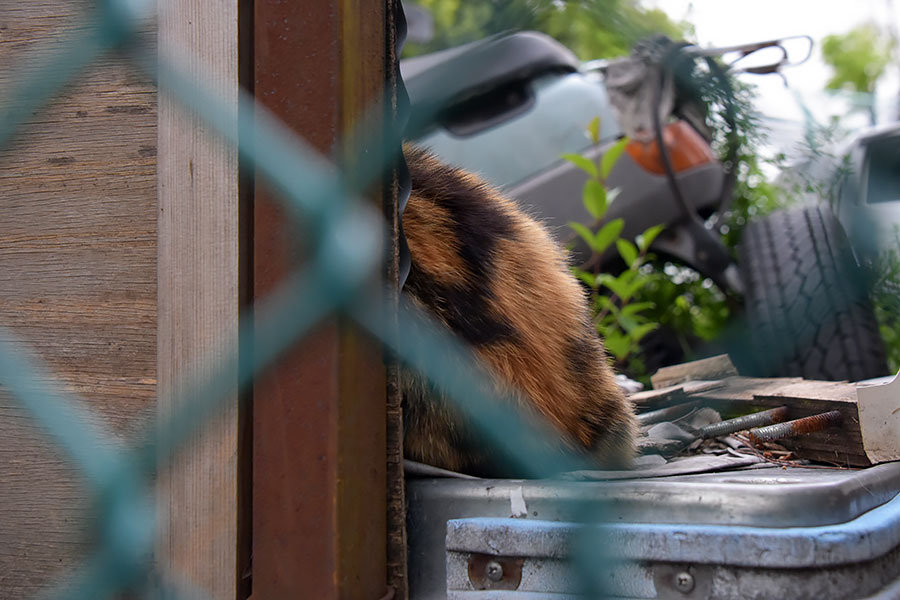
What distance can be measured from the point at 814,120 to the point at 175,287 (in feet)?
7.08

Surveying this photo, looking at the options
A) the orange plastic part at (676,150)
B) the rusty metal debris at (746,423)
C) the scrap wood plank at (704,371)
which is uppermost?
the orange plastic part at (676,150)

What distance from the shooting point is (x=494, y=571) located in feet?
2.84

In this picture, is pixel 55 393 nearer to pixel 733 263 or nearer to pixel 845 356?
pixel 845 356

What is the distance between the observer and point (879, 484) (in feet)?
3.13

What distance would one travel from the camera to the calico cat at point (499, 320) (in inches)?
42.6

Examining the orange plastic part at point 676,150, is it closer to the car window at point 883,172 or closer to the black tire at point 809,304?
the black tire at point 809,304

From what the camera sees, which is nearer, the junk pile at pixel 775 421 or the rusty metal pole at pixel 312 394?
the rusty metal pole at pixel 312 394

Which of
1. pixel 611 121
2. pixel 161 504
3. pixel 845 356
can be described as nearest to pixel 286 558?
pixel 161 504

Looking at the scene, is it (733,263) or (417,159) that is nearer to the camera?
(417,159)

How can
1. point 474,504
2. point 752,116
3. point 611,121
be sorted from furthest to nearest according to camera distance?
point 611,121, point 752,116, point 474,504

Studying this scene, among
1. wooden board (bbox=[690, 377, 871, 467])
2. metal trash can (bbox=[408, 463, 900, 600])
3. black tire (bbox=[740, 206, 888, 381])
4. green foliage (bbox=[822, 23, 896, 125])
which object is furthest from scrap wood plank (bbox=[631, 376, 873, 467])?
green foliage (bbox=[822, 23, 896, 125])

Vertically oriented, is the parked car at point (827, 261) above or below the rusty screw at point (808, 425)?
above

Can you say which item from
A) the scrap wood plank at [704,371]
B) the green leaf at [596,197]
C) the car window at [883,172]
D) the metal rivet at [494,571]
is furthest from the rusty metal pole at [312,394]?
the car window at [883,172]

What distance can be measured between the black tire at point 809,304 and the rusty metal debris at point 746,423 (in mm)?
1024
